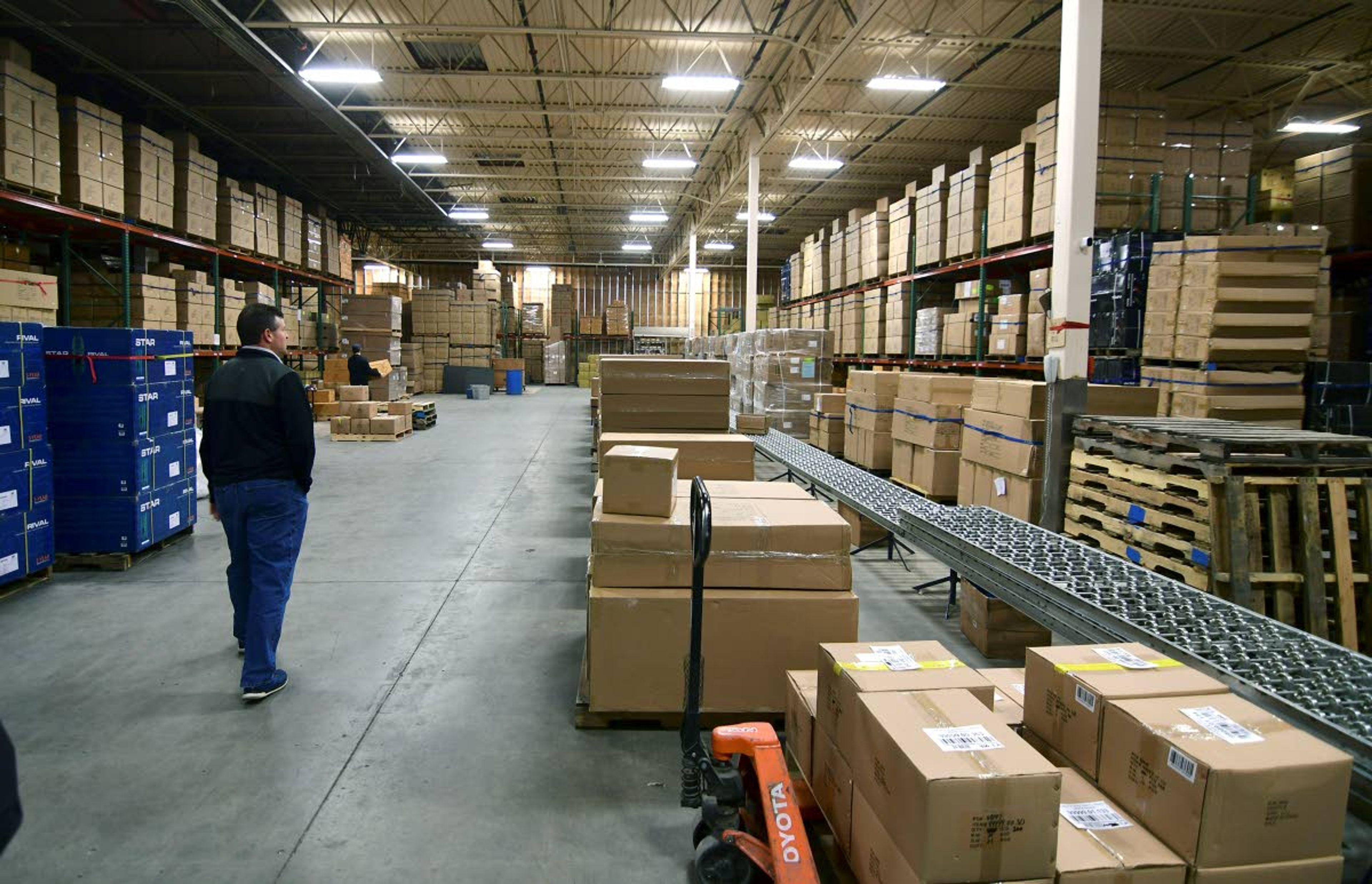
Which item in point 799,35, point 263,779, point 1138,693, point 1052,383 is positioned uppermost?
point 799,35

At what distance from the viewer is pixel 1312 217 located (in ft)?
32.5

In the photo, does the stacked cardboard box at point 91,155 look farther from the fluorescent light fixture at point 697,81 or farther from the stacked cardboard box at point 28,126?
the fluorescent light fixture at point 697,81

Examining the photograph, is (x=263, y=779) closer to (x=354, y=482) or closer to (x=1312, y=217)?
(x=354, y=482)

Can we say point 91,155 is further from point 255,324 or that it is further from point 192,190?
point 255,324

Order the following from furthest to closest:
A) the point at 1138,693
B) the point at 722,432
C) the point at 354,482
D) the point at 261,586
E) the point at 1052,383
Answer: the point at 354,482, the point at 722,432, the point at 1052,383, the point at 261,586, the point at 1138,693

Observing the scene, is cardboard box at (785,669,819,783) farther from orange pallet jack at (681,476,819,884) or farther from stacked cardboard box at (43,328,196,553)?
stacked cardboard box at (43,328,196,553)

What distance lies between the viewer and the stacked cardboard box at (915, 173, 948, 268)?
1145cm

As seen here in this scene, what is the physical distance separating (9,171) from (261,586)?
25.4 ft

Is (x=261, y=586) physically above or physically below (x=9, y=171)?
below

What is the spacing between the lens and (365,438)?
43.2 feet

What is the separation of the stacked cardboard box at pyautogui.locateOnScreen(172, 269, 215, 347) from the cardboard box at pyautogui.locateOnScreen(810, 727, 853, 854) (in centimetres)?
1238

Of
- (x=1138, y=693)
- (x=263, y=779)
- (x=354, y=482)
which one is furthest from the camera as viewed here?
(x=354, y=482)

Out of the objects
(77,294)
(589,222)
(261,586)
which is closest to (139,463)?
(261,586)

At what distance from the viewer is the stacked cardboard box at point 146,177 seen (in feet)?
34.2
